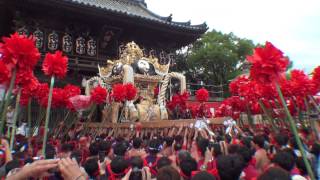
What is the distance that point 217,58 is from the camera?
26.7m

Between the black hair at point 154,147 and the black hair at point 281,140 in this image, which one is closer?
the black hair at point 281,140

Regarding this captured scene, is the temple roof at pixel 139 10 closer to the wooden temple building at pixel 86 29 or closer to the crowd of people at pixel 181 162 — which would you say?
the wooden temple building at pixel 86 29

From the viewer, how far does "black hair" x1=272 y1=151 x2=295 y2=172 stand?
313 centimetres

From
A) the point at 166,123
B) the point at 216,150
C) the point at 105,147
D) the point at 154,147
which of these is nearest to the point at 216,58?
the point at 166,123

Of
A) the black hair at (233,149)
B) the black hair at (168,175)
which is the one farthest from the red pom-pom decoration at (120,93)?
the black hair at (168,175)

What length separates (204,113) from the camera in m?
13.5

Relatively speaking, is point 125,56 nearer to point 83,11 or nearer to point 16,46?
point 83,11

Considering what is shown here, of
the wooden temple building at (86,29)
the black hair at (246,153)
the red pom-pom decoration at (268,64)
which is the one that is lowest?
the black hair at (246,153)

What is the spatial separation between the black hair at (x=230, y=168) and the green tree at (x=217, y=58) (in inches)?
955

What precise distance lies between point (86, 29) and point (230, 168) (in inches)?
560

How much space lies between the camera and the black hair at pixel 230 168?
2.68m

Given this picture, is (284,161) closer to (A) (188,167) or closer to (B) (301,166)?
(B) (301,166)

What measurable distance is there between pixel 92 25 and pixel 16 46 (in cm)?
1207

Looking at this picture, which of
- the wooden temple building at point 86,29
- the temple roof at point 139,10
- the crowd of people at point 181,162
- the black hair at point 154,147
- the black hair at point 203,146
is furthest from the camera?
the temple roof at point 139,10
